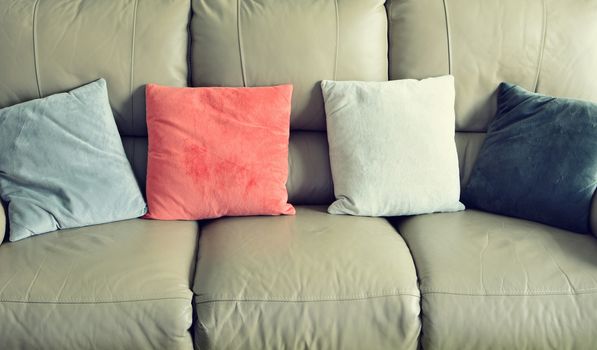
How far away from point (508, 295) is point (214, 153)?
859 mm

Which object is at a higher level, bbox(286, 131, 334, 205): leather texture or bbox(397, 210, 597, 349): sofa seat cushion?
bbox(286, 131, 334, 205): leather texture

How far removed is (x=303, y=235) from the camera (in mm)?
1556

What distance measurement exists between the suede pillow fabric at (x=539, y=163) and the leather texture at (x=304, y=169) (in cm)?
43

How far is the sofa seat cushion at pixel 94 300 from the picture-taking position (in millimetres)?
1312

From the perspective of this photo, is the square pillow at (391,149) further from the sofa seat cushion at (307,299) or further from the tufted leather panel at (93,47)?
the tufted leather panel at (93,47)

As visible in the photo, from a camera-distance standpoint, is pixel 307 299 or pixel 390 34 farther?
pixel 390 34

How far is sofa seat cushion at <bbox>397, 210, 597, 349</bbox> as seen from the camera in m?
1.35

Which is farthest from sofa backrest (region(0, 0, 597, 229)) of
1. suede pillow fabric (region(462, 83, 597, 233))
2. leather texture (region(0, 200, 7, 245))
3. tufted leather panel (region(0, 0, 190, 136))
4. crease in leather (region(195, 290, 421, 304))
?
crease in leather (region(195, 290, 421, 304))

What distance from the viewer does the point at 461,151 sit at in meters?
1.87

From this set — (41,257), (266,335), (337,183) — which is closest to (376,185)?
(337,183)

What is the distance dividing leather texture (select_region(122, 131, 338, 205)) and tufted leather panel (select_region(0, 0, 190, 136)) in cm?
8

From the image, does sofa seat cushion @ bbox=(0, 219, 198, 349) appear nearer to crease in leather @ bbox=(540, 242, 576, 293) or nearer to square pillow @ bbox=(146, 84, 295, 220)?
square pillow @ bbox=(146, 84, 295, 220)

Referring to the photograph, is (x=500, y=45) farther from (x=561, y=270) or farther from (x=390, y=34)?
(x=561, y=270)

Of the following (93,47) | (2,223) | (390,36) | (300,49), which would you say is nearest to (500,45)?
(390,36)
